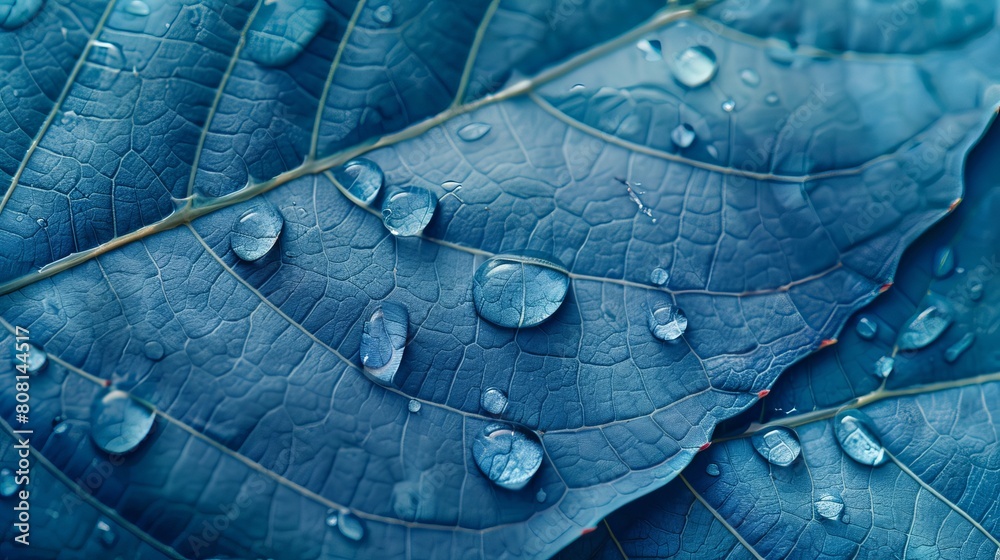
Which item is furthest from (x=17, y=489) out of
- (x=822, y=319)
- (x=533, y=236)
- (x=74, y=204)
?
(x=822, y=319)

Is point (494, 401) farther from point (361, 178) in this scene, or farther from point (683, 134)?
point (683, 134)

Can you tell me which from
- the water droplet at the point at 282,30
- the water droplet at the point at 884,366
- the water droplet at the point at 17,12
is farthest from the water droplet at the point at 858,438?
the water droplet at the point at 17,12

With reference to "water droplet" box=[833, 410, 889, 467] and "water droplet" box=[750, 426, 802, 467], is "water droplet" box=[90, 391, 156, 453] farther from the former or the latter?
"water droplet" box=[833, 410, 889, 467]

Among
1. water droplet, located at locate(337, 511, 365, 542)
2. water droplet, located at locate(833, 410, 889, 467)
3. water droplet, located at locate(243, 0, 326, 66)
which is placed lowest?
water droplet, located at locate(833, 410, 889, 467)

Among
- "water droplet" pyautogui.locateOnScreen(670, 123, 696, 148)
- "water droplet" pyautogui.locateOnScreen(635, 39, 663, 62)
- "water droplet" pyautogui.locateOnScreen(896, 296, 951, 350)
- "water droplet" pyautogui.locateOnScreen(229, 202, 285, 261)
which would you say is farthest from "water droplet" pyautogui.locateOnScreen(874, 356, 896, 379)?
"water droplet" pyautogui.locateOnScreen(229, 202, 285, 261)

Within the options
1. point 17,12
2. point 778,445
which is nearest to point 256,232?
point 17,12

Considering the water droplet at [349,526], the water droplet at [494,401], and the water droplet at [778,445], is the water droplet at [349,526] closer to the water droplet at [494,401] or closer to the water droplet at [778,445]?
the water droplet at [494,401]
